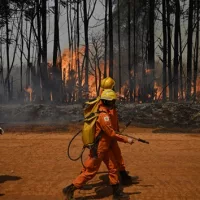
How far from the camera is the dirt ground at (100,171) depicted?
6.64 meters

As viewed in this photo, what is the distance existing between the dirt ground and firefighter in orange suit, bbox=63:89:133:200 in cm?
43

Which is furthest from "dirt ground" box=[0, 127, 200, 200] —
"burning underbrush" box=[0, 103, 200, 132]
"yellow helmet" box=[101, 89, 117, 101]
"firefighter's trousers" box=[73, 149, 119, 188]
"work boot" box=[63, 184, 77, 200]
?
"burning underbrush" box=[0, 103, 200, 132]

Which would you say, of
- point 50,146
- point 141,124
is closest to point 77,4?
point 141,124

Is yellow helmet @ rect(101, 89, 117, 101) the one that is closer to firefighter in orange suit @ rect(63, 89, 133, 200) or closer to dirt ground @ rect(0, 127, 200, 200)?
firefighter in orange suit @ rect(63, 89, 133, 200)

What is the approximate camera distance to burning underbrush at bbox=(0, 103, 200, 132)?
15516mm

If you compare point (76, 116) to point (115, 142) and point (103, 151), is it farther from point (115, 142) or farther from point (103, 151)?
point (103, 151)

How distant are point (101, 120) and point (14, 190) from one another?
227 centimetres

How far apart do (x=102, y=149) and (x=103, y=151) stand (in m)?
0.04

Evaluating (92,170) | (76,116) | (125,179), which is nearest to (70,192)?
(92,170)

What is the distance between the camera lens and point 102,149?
609 centimetres

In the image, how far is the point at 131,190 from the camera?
22.1 feet

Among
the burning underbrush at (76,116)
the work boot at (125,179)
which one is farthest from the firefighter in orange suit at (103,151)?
the burning underbrush at (76,116)

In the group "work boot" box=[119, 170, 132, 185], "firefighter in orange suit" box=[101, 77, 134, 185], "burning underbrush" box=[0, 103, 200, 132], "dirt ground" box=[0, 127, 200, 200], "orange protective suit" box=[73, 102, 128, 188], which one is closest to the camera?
"orange protective suit" box=[73, 102, 128, 188]

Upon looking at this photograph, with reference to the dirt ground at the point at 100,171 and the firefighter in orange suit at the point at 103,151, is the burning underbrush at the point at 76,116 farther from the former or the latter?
the firefighter in orange suit at the point at 103,151
